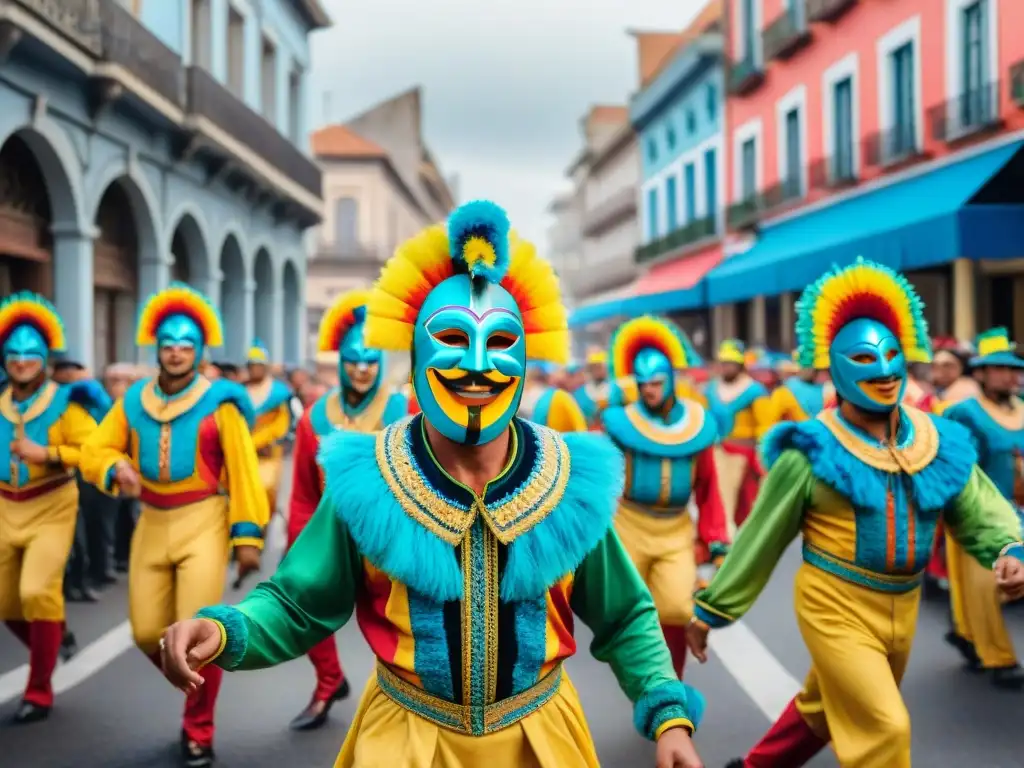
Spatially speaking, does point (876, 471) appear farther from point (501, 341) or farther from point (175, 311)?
point (175, 311)

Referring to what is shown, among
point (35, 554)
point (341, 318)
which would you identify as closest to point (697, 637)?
point (341, 318)

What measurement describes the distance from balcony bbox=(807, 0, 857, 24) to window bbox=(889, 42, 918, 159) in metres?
1.81

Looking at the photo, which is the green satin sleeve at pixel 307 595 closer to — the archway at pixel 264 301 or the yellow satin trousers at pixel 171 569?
the yellow satin trousers at pixel 171 569

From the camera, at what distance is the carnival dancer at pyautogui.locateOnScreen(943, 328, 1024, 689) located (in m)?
6.79

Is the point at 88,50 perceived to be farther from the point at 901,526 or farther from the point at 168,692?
the point at 901,526

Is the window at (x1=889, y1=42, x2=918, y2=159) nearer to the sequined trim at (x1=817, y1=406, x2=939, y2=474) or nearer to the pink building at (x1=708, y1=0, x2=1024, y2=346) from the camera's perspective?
the pink building at (x1=708, y1=0, x2=1024, y2=346)

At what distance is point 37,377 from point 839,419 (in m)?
4.59

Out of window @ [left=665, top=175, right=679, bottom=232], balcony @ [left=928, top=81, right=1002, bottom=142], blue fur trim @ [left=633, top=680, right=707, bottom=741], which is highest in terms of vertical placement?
window @ [left=665, top=175, right=679, bottom=232]

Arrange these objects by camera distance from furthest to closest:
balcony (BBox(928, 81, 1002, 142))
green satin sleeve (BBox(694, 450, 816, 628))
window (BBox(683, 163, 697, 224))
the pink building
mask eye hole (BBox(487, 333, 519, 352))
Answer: window (BBox(683, 163, 697, 224)) < balcony (BBox(928, 81, 1002, 142)) < the pink building < green satin sleeve (BBox(694, 450, 816, 628)) < mask eye hole (BBox(487, 333, 519, 352))

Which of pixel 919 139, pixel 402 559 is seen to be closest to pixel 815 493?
pixel 402 559

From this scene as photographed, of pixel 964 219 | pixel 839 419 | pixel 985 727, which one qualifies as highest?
pixel 964 219

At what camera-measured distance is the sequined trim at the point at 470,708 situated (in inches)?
110

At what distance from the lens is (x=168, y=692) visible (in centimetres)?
645

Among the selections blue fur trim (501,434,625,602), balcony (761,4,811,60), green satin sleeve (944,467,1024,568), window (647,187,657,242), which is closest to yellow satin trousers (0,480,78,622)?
blue fur trim (501,434,625,602)
